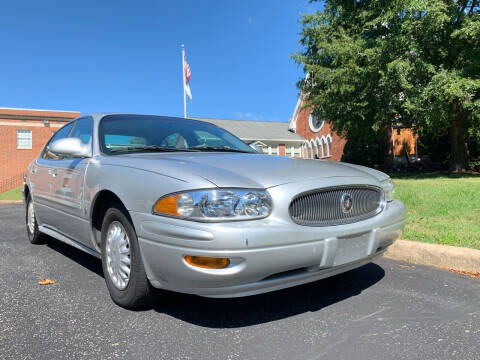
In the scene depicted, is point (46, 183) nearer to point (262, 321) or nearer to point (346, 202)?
point (262, 321)

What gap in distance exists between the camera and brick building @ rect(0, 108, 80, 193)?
98.8ft

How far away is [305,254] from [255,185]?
1.70ft

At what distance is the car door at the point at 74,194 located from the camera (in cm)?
320

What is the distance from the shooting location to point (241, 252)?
83.1 inches

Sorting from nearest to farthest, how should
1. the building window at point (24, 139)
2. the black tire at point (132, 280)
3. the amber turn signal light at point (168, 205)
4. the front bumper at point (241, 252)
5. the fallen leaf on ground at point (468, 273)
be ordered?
the front bumper at point (241, 252)
the amber turn signal light at point (168, 205)
the black tire at point (132, 280)
the fallen leaf on ground at point (468, 273)
the building window at point (24, 139)

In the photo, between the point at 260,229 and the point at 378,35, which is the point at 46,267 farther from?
the point at 378,35

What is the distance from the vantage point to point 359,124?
18.1 m

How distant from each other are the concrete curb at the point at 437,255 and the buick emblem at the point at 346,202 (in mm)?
1297

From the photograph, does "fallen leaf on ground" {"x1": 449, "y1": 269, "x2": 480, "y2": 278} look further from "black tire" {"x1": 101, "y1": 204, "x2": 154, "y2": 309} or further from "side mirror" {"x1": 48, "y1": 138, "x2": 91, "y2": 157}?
"side mirror" {"x1": 48, "y1": 138, "x2": 91, "y2": 157}

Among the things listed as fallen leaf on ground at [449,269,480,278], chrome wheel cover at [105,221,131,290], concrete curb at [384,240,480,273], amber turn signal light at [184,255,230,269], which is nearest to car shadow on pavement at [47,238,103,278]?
chrome wheel cover at [105,221,131,290]

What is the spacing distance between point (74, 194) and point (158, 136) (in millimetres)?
923

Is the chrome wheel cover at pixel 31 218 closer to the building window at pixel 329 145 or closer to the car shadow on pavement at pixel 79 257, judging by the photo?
the car shadow on pavement at pixel 79 257

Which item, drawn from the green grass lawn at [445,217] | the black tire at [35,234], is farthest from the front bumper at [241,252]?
the black tire at [35,234]

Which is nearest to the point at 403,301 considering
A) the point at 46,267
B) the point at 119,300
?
the point at 119,300
